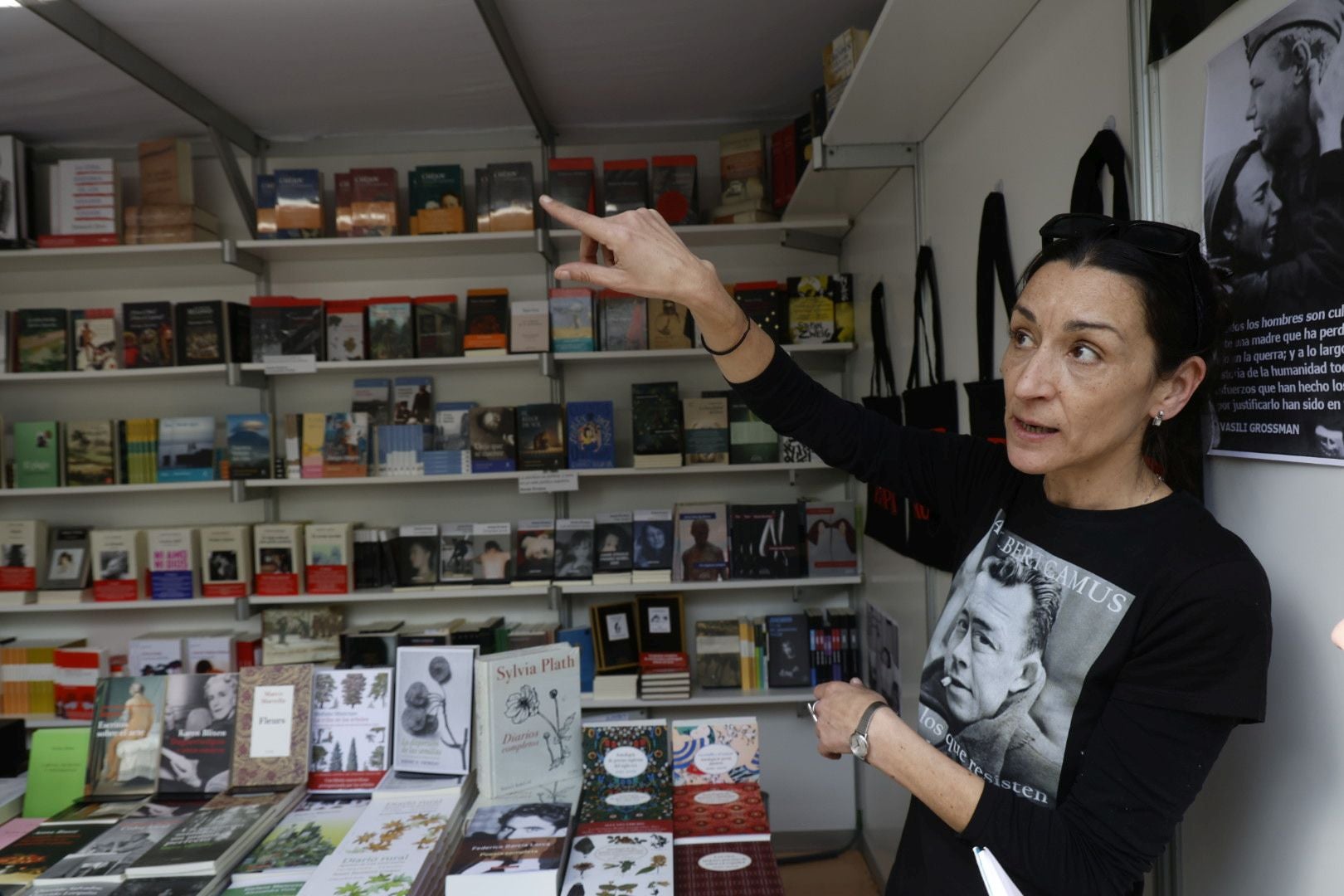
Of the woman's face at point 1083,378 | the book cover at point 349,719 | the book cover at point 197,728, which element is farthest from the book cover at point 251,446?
the woman's face at point 1083,378

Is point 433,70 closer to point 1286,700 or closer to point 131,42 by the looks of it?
point 131,42

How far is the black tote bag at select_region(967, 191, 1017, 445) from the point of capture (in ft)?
5.69

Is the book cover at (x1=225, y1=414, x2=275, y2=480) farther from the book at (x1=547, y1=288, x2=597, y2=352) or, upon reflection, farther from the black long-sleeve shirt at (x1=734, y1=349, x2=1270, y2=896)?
the black long-sleeve shirt at (x1=734, y1=349, x2=1270, y2=896)

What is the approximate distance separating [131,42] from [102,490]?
5.43 ft

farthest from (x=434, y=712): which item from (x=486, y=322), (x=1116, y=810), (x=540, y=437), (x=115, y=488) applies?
(x=115, y=488)

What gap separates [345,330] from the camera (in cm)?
351

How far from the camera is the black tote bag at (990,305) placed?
5.69 ft

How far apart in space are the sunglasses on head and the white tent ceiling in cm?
200

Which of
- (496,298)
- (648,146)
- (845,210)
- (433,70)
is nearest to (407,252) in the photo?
(496,298)

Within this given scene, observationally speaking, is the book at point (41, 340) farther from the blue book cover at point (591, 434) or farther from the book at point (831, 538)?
the book at point (831, 538)

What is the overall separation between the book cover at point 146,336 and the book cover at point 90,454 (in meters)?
0.30

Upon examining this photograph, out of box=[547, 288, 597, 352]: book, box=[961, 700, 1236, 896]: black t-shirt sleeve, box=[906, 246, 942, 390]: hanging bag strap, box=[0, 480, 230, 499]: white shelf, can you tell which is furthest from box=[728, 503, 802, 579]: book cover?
box=[961, 700, 1236, 896]: black t-shirt sleeve

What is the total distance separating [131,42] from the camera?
2777mm

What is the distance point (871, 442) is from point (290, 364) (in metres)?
2.76
